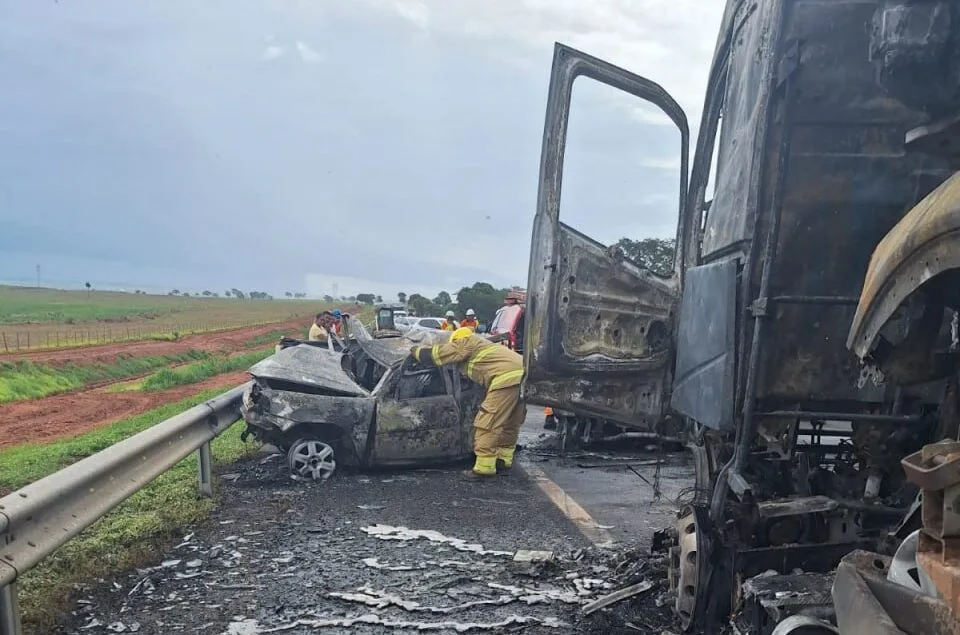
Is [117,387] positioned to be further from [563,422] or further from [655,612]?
[655,612]

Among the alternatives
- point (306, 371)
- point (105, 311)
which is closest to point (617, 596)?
point (306, 371)

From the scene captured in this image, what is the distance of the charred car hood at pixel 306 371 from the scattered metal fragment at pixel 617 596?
3.76m

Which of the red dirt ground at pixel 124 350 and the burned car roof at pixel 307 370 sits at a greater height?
the burned car roof at pixel 307 370

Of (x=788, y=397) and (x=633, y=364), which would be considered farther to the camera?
(x=633, y=364)

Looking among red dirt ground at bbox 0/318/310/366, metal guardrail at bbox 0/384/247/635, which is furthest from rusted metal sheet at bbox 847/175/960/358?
red dirt ground at bbox 0/318/310/366

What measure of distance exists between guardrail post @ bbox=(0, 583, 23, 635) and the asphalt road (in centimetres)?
63

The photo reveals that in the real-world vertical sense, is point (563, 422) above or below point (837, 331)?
below

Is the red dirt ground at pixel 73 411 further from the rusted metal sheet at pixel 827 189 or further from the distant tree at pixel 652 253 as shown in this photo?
the rusted metal sheet at pixel 827 189

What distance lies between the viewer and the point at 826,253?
291 centimetres

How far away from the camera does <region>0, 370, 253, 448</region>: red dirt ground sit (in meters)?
12.8

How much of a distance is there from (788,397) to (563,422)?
18.7 feet

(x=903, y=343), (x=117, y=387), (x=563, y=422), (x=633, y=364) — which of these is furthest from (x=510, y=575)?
Answer: (x=117, y=387)

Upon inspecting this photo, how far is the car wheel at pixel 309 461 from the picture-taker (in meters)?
6.63

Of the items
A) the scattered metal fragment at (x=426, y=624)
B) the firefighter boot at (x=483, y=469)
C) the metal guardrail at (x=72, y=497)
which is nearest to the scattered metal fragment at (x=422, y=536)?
the scattered metal fragment at (x=426, y=624)
